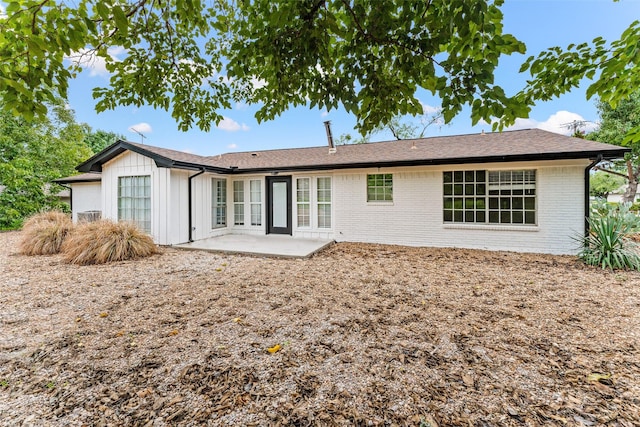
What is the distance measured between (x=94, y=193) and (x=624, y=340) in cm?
1650

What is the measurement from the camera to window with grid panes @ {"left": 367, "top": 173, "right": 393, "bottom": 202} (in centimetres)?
898

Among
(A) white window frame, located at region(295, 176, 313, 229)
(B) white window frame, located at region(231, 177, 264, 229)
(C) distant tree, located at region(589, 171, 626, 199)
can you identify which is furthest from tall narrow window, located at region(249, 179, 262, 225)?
(C) distant tree, located at region(589, 171, 626, 199)

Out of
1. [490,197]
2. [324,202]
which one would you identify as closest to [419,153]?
[490,197]

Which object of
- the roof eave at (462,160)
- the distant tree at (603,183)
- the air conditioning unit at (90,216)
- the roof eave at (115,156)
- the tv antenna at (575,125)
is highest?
the tv antenna at (575,125)

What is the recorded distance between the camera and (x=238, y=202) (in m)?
10.8

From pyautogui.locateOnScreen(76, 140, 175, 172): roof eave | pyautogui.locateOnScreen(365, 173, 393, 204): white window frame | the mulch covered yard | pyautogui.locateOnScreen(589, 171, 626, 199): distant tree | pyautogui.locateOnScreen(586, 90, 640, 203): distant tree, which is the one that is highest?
pyautogui.locateOnScreen(586, 90, 640, 203): distant tree

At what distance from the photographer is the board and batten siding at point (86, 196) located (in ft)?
40.8

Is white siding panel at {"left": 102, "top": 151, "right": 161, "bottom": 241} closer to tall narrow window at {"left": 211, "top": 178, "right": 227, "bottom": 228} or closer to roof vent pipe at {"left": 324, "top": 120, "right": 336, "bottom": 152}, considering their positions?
tall narrow window at {"left": 211, "top": 178, "right": 227, "bottom": 228}

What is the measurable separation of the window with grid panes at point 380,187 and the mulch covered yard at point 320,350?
13.7ft

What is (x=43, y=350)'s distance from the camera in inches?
107

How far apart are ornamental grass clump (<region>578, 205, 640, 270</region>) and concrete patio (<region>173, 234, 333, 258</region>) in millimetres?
6356

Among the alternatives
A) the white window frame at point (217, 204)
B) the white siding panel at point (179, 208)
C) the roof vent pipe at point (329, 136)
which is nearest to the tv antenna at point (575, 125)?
the roof vent pipe at point (329, 136)

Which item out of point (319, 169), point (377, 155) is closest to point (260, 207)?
point (319, 169)

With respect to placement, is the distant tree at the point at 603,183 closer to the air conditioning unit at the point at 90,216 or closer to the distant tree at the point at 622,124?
the distant tree at the point at 622,124
